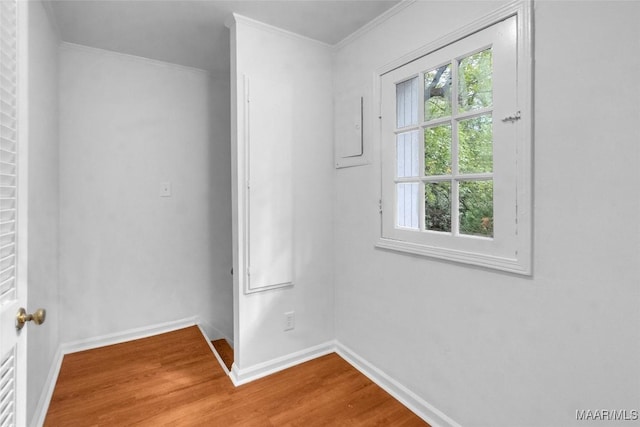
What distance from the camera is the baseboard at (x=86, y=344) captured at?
1610mm

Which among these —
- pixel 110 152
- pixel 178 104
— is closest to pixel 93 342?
pixel 110 152

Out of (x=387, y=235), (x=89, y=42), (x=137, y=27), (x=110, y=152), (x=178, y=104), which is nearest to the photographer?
(x=387, y=235)

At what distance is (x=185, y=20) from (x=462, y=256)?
2122mm

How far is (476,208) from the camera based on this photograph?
143cm

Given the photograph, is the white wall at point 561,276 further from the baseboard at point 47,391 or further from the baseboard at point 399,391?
the baseboard at point 47,391

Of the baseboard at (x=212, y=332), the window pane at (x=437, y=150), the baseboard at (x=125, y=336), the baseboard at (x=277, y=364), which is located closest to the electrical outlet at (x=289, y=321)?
the baseboard at (x=277, y=364)

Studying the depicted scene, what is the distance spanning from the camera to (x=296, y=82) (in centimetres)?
212

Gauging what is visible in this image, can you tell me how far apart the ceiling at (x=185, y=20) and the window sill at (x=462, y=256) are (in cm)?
138

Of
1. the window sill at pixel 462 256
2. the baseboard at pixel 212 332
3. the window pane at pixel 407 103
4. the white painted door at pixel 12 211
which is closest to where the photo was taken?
the white painted door at pixel 12 211

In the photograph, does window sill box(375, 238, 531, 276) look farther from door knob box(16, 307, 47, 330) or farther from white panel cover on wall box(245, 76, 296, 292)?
door knob box(16, 307, 47, 330)

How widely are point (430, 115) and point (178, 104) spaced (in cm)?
208

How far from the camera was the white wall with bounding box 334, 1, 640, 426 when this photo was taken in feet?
3.29

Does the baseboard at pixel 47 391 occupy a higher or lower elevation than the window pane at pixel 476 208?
lower

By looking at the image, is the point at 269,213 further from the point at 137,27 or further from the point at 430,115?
the point at 137,27
